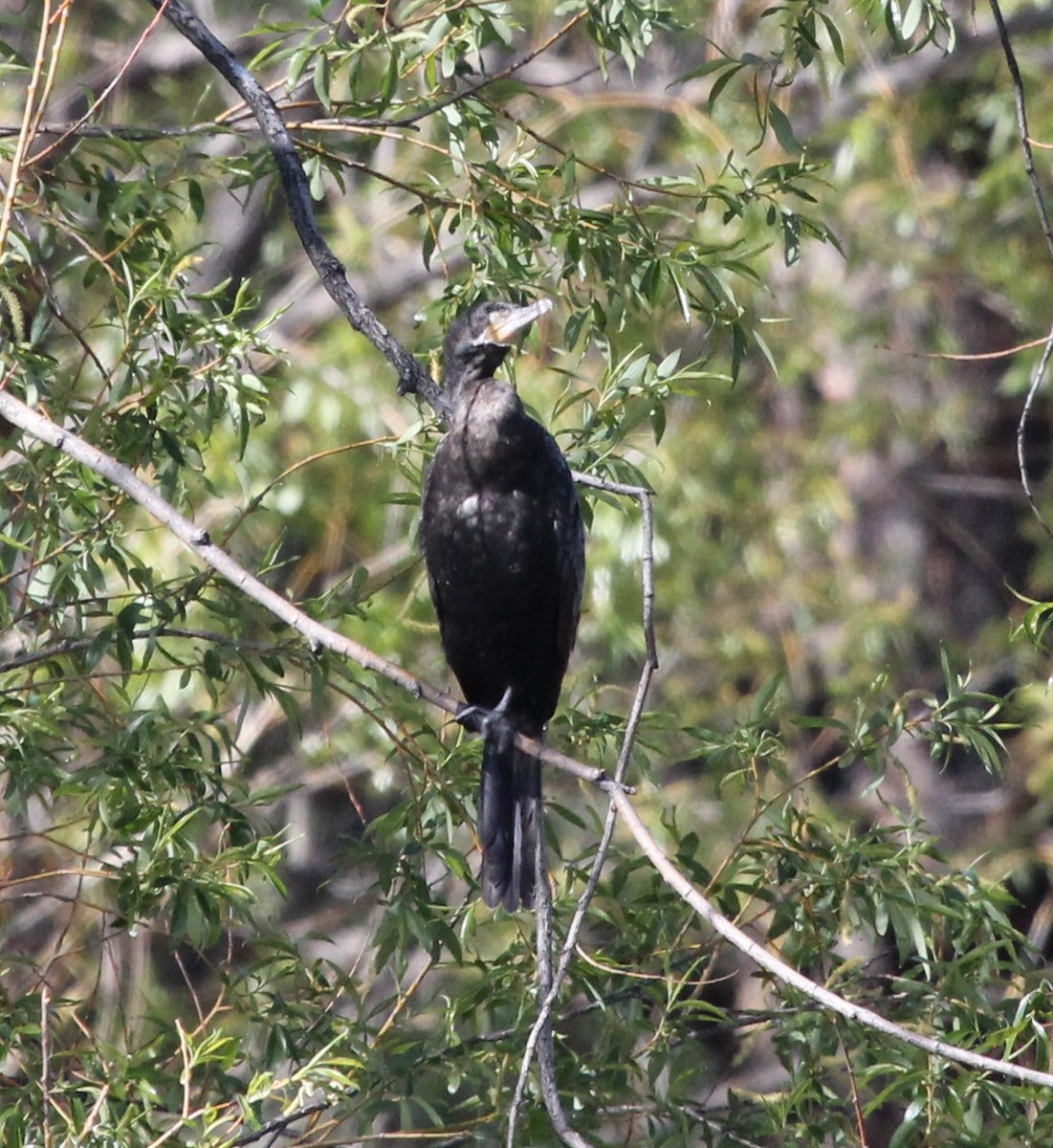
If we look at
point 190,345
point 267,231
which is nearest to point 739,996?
point 267,231

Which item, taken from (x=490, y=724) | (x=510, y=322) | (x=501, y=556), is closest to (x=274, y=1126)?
(x=490, y=724)

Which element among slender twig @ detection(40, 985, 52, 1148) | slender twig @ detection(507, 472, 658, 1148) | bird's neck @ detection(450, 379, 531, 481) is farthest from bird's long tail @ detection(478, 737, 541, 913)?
slender twig @ detection(40, 985, 52, 1148)

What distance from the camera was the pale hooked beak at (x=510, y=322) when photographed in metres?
3.52

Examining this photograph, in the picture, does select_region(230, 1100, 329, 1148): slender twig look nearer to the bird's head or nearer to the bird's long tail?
the bird's long tail

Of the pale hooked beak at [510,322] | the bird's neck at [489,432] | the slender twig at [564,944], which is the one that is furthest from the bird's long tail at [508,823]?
the pale hooked beak at [510,322]

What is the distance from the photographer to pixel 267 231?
798cm

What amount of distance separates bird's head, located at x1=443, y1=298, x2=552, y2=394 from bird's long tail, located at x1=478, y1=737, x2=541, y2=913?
784 millimetres

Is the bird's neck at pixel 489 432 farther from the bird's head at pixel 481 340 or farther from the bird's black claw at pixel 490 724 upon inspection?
the bird's black claw at pixel 490 724

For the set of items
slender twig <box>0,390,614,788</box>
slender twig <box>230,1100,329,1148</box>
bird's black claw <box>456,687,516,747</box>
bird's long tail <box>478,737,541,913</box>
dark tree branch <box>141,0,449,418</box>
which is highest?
dark tree branch <box>141,0,449,418</box>

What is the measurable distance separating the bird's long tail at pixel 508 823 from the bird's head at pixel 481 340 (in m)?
0.78

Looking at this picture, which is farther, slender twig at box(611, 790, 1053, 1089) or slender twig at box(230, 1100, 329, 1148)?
slender twig at box(230, 1100, 329, 1148)

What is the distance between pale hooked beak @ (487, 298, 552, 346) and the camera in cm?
352

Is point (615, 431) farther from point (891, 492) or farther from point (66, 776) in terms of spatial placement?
point (891, 492)

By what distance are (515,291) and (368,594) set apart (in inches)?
27.6
